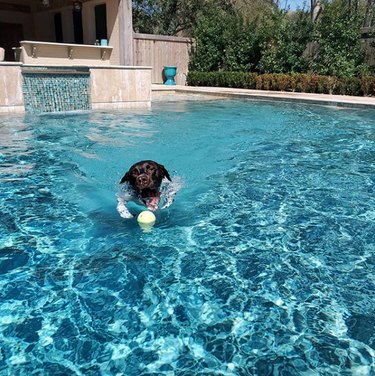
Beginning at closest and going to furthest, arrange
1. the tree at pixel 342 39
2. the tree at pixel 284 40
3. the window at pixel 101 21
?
1. the tree at pixel 342 39
2. the window at pixel 101 21
3. the tree at pixel 284 40

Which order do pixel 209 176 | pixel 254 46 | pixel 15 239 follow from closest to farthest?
pixel 15 239 → pixel 209 176 → pixel 254 46

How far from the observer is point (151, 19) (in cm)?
2741

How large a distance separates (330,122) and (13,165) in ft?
29.4

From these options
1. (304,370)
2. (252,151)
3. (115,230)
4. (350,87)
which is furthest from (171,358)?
(350,87)

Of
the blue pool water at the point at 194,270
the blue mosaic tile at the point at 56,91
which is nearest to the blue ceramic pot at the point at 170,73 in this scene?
the blue mosaic tile at the point at 56,91

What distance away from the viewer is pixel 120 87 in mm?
14547

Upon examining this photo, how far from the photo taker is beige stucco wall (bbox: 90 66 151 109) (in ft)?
45.7

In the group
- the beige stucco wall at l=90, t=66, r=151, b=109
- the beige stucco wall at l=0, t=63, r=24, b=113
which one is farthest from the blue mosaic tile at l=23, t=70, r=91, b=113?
the beige stucco wall at l=90, t=66, r=151, b=109

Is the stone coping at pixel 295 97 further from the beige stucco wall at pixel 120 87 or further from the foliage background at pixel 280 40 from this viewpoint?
the beige stucco wall at pixel 120 87

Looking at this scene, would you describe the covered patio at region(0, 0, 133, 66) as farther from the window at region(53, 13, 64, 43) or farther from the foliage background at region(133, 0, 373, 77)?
the foliage background at region(133, 0, 373, 77)

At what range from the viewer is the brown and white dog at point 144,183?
15.5 feet

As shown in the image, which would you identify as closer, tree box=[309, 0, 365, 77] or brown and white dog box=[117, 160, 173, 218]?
brown and white dog box=[117, 160, 173, 218]

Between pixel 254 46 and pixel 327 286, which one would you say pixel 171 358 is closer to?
pixel 327 286

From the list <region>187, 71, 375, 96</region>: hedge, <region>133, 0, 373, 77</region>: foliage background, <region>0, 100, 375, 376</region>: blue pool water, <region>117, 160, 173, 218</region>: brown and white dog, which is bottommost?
<region>0, 100, 375, 376</region>: blue pool water
